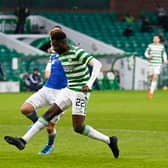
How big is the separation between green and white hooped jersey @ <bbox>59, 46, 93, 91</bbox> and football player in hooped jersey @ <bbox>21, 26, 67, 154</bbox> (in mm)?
1430

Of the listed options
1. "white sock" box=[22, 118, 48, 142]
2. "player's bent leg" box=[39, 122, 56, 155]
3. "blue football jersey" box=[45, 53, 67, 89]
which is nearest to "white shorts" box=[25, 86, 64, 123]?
"blue football jersey" box=[45, 53, 67, 89]

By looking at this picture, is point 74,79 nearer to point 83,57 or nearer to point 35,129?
point 83,57

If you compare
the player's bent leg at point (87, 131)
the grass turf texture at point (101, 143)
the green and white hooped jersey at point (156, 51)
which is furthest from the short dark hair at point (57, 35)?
the green and white hooped jersey at point (156, 51)

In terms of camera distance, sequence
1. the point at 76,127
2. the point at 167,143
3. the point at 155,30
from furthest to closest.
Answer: the point at 155,30 → the point at 167,143 → the point at 76,127

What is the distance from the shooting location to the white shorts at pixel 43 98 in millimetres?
16734

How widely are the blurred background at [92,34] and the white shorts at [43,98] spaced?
24229 millimetres

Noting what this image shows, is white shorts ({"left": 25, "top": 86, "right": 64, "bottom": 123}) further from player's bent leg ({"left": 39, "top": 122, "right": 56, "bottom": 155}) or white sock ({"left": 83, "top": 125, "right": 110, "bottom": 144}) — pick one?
white sock ({"left": 83, "top": 125, "right": 110, "bottom": 144})

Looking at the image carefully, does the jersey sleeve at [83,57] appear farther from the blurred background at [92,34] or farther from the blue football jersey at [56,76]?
the blurred background at [92,34]

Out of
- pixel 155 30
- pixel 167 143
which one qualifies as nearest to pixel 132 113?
pixel 167 143

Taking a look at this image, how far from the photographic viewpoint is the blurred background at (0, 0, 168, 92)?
43031 millimetres

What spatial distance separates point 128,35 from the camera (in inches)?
2012

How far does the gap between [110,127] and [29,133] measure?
6.97 meters

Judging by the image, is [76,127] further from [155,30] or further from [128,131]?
[155,30]

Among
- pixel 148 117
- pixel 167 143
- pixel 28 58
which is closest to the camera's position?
pixel 167 143
